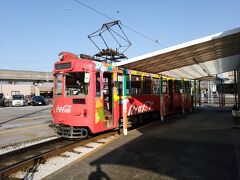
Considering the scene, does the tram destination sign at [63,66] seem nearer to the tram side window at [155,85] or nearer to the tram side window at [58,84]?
the tram side window at [58,84]

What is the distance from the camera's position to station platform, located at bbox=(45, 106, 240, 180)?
19.6ft

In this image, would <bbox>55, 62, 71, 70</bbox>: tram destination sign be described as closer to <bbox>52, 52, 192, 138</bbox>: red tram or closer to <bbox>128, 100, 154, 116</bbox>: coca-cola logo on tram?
<bbox>52, 52, 192, 138</bbox>: red tram

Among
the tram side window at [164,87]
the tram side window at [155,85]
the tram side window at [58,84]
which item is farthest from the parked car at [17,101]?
the tram side window at [58,84]

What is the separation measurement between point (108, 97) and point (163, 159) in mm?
4151

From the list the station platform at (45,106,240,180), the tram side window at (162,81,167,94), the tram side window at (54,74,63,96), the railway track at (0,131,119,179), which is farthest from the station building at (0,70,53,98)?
the station platform at (45,106,240,180)

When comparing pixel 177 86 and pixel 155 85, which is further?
pixel 177 86

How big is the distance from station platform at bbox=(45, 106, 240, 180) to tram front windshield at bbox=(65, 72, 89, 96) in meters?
2.14

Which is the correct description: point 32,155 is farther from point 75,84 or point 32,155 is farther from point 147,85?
point 147,85

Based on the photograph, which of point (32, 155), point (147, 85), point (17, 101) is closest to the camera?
point (32, 155)

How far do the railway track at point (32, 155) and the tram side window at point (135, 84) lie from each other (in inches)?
94.6

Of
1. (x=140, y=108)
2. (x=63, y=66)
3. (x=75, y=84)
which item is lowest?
(x=140, y=108)

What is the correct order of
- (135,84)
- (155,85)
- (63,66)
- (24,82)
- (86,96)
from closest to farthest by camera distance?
(86,96), (63,66), (135,84), (155,85), (24,82)

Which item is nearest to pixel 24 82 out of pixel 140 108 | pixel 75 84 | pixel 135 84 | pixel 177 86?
pixel 177 86

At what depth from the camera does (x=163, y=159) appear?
712cm
